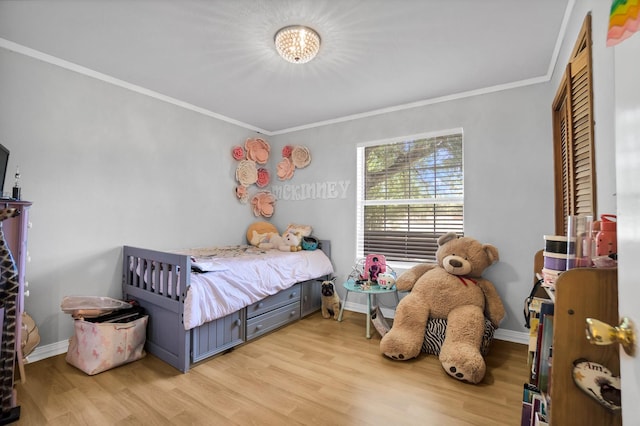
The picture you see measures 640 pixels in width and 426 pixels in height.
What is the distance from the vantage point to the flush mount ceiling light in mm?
1886

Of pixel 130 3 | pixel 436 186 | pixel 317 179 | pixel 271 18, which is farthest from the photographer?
pixel 317 179

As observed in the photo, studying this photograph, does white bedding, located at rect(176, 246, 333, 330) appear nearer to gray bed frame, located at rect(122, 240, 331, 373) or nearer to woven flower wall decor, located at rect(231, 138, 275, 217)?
gray bed frame, located at rect(122, 240, 331, 373)

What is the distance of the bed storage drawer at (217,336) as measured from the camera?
2182 millimetres

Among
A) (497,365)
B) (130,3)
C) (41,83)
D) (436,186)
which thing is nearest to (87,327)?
(41,83)

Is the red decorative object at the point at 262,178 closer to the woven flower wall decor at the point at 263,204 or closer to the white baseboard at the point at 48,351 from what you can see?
the woven flower wall decor at the point at 263,204

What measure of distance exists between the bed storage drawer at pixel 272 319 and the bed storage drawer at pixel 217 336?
10 centimetres

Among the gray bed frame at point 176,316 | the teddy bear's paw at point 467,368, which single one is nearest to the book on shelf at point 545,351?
the teddy bear's paw at point 467,368

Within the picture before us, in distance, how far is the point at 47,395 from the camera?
178cm

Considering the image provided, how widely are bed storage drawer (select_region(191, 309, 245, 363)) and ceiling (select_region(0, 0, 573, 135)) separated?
2.03 metres

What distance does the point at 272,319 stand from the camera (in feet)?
9.32

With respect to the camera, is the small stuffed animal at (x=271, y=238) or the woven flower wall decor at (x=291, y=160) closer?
the small stuffed animal at (x=271, y=238)

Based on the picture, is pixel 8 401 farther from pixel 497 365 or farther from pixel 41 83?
pixel 497 365

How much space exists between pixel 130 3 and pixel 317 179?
7.98 ft

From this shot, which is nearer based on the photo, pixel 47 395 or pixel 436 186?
pixel 47 395
